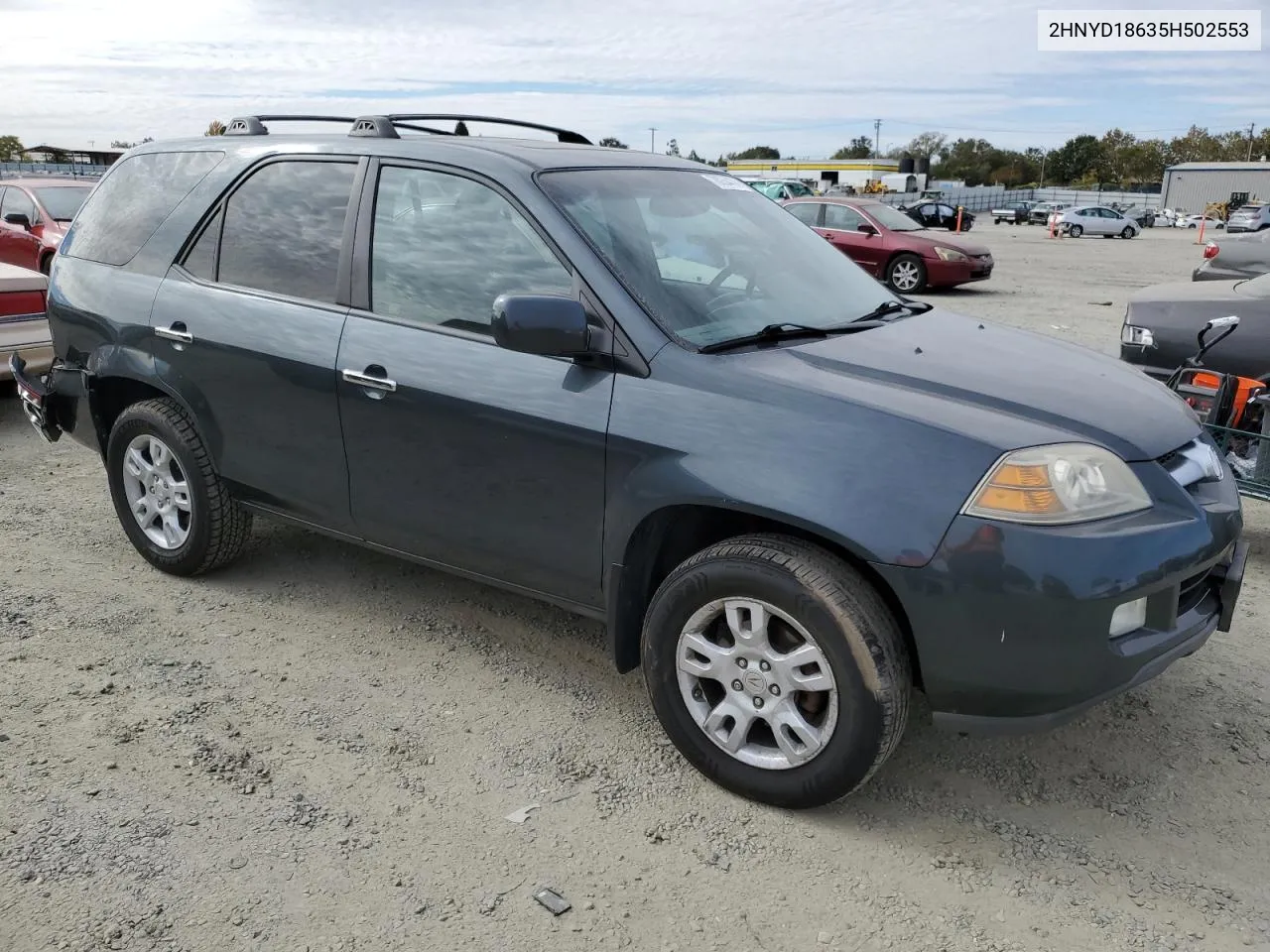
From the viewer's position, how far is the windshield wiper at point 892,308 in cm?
366

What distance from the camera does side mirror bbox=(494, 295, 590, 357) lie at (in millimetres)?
2891

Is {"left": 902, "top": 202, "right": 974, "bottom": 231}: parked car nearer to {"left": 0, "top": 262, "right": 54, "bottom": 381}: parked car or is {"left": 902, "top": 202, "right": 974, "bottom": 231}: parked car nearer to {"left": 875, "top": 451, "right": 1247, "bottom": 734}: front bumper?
{"left": 0, "top": 262, "right": 54, "bottom": 381}: parked car

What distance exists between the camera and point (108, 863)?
266 cm

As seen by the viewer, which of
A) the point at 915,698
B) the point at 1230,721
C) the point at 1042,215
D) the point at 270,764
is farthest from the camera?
the point at 1042,215

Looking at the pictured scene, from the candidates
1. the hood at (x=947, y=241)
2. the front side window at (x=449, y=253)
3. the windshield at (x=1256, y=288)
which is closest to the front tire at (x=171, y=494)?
the front side window at (x=449, y=253)

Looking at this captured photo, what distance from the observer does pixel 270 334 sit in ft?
12.4

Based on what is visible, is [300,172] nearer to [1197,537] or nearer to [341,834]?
[341,834]

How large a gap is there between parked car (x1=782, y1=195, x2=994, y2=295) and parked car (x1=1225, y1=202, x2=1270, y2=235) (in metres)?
29.9

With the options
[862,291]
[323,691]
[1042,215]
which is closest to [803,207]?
[862,291]

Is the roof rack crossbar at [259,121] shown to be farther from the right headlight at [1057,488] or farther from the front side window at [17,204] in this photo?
the front side window at [17,204]

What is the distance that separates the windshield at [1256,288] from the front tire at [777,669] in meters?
4.32

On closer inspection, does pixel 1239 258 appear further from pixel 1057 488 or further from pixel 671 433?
pixel 671 433

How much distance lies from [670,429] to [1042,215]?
199 feet

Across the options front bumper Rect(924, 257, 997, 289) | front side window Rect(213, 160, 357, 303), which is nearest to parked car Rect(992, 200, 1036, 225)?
front bumper Rect(924, 257, 997, 289)
